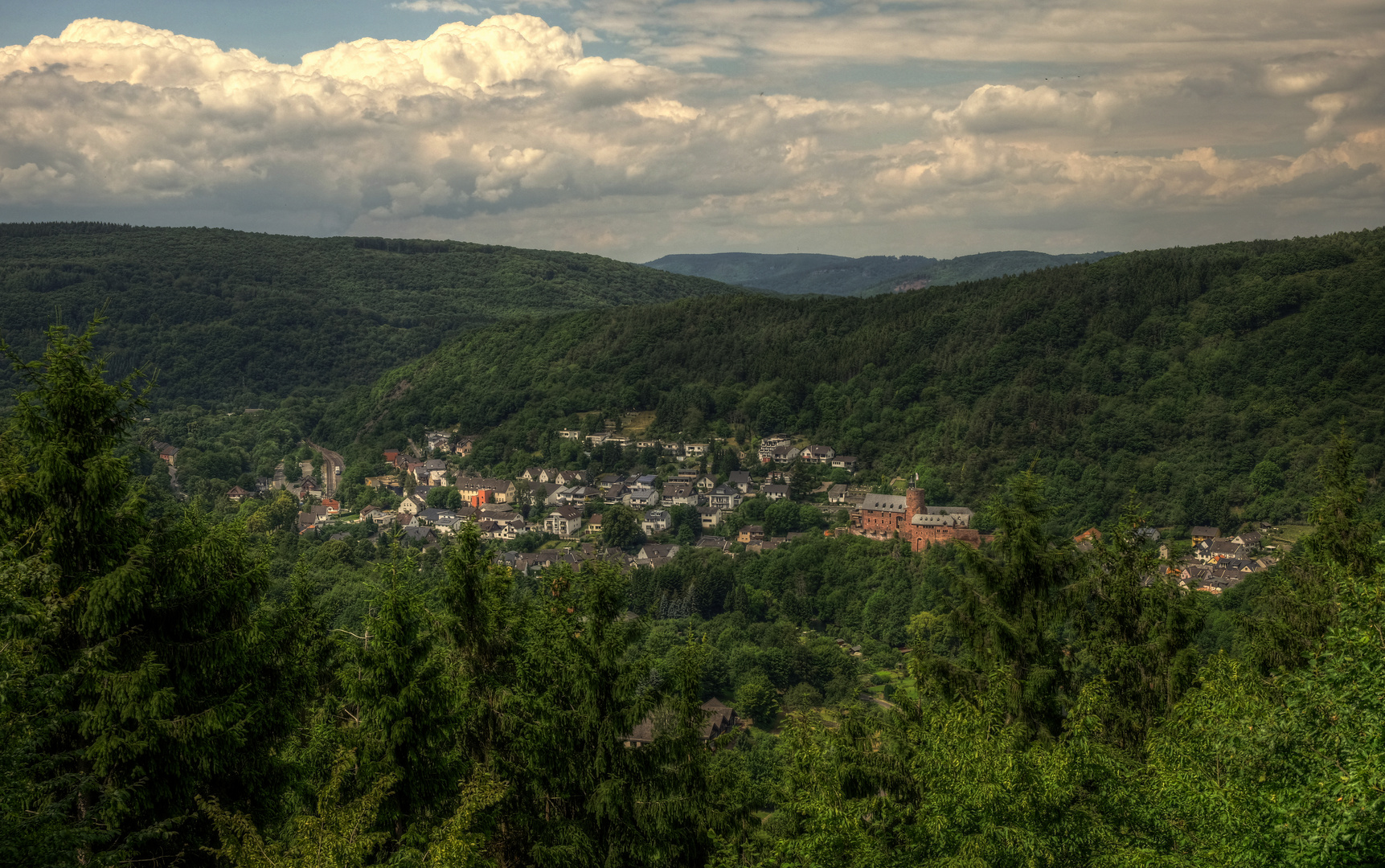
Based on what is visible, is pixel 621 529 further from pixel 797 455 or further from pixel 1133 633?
pixel 1133 633

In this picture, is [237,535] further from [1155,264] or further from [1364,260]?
[1155,264]

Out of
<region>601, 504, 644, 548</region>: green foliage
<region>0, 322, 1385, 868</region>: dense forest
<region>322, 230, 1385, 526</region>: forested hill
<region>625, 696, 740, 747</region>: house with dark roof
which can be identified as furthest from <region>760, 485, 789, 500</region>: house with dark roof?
<region>0, 322, 1385, 868</region>: dense forest

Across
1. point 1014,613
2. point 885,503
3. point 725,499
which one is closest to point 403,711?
A: point 1014,613

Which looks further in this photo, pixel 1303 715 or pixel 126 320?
pixel 126 320

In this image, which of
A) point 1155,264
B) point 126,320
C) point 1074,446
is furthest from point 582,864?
point 126,320

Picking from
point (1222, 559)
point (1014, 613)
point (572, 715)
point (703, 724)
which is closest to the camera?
point (572, 715)

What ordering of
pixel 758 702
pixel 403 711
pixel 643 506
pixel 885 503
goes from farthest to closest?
pixel 643 506 → pixel 885 503 → pixel 758 702 → pixel 403 711
